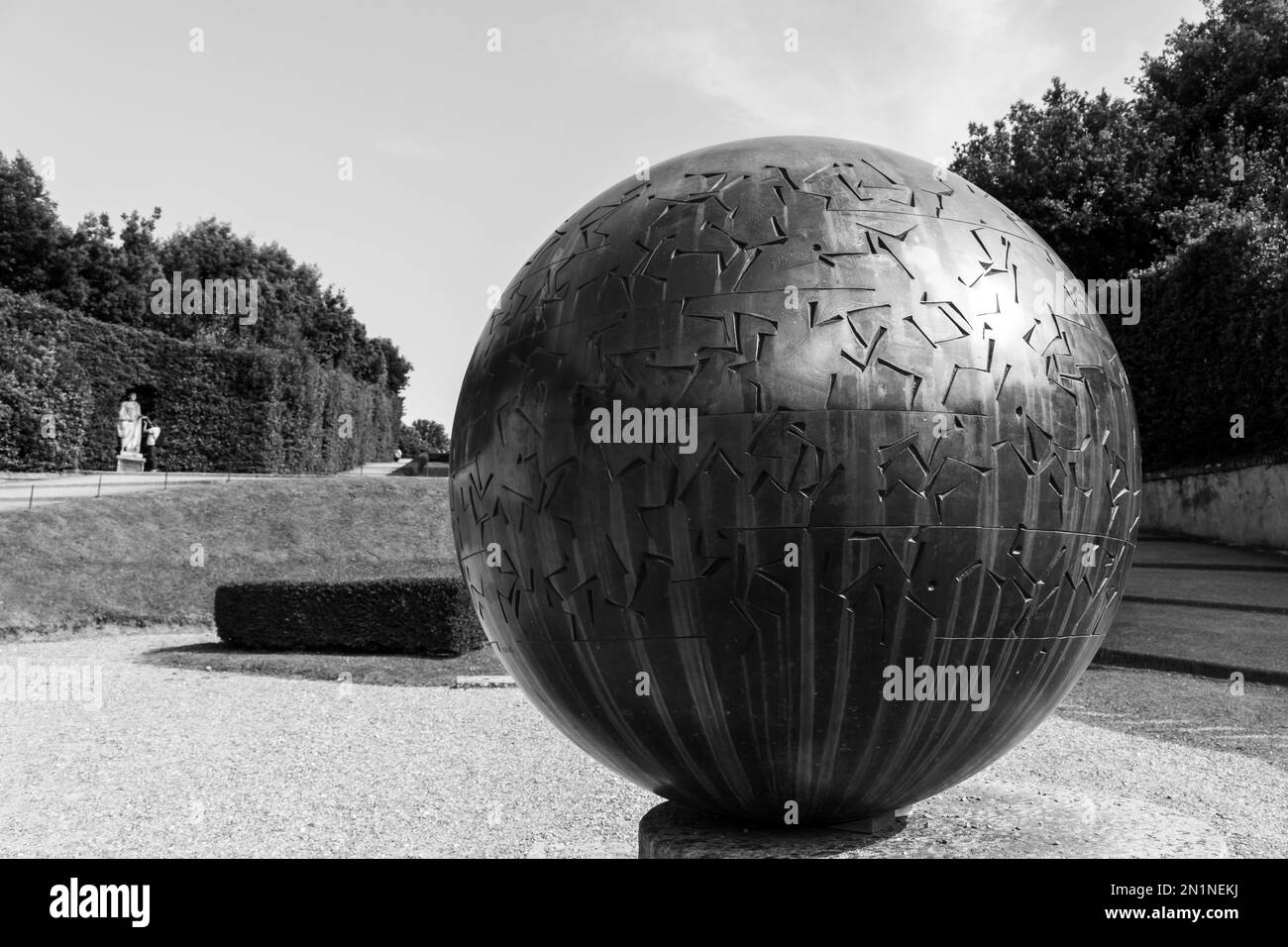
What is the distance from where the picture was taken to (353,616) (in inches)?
604

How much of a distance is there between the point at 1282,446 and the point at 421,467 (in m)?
29.8

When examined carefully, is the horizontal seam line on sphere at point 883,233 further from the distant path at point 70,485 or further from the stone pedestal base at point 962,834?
the distant path at point 70,485

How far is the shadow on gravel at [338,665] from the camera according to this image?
13.6 metres

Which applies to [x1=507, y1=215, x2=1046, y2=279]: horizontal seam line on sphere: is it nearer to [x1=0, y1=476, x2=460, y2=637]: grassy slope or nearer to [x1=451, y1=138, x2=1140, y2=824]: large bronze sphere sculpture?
[x1=451, y1=138, x2=1140, y2=824]: large bronze sphere sculpture

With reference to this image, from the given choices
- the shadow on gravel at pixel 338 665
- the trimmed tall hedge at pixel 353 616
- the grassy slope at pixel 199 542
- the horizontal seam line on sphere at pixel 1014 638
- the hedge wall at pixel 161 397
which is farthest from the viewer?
the hedge wall at pixel 161 397

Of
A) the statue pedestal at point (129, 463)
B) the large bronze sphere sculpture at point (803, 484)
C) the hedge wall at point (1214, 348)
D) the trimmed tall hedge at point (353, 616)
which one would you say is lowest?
the trimmed tall hedge at point (353, 616)

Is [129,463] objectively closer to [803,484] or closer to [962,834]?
[962,834]

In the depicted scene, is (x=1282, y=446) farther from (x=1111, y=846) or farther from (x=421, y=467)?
(x=421, y=467)

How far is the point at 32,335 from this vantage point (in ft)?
105

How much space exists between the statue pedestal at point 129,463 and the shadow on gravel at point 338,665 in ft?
63.3

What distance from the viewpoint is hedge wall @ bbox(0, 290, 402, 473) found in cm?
3089

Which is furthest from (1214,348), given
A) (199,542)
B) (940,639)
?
(940,639)

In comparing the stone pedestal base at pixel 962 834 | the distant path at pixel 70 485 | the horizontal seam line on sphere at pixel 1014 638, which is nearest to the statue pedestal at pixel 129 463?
the distant path at pixel 70 485
